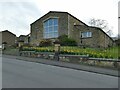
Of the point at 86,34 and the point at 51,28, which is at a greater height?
the point at 51,28

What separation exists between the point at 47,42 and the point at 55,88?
36.8 meters

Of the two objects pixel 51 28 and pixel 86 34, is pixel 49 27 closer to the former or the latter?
pixel 51 28

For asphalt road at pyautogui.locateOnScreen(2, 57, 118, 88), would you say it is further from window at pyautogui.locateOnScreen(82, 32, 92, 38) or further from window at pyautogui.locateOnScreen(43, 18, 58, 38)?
window at pyautogui.locateOnScreen(43, 18, 58, 38)

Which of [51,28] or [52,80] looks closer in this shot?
[52,80]

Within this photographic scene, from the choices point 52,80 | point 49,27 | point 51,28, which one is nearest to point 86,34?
point 51,28

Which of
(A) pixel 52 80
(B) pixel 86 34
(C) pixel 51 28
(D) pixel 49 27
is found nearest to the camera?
(A) pixel 52 80

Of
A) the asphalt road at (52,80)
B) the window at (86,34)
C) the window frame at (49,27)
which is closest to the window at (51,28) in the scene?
the window frame at (49,27)

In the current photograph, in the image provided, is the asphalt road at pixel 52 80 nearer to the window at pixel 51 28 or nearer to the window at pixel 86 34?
the window at pixel 86 34

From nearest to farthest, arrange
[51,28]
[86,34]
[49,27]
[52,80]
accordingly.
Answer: [52,80] < [86,34] < [51,28] < [49,27]

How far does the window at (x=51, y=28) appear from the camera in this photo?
50381 millimetres

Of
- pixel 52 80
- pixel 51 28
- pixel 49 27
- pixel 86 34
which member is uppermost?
pixel 49 27

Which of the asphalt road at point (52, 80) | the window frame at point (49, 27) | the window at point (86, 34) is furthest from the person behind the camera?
the window frame at point (49, 27)

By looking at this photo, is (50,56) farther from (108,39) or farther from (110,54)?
(108,39)

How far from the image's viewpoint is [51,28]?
2036 inches
